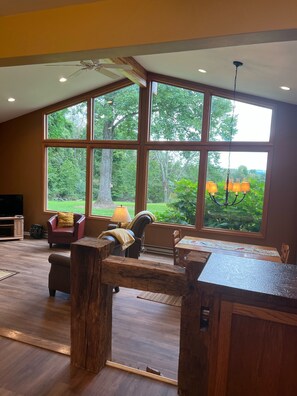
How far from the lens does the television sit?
7.32 m

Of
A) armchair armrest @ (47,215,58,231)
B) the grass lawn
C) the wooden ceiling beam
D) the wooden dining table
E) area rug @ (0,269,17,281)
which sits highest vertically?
the wooden ceiling beam

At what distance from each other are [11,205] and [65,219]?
4.93 ft

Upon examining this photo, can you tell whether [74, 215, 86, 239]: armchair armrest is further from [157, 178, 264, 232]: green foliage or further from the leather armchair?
[157, 178, 264, 232]: green foliage

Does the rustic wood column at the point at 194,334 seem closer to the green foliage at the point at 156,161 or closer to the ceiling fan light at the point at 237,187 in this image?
the ceiling fan light at the point at 237,187

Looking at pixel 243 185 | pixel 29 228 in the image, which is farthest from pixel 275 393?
pixel 29 228

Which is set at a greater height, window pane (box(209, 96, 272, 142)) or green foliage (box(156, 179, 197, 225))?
window pane (box(209, 96, 272, 142))

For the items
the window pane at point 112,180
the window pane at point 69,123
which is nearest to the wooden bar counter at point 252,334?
the window pane at point 112,180

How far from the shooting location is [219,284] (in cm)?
127

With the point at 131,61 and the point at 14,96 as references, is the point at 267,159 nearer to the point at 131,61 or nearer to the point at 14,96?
the point at 131,61

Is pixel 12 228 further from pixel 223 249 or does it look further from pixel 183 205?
pixel 223 249

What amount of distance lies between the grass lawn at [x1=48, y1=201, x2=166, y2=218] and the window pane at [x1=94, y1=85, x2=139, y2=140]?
5.29 ft

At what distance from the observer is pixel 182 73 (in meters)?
5.84

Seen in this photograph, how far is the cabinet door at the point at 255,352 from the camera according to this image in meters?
1.20

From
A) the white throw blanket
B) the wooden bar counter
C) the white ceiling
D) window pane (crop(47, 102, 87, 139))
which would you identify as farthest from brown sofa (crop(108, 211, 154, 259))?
the wooden bar counter
